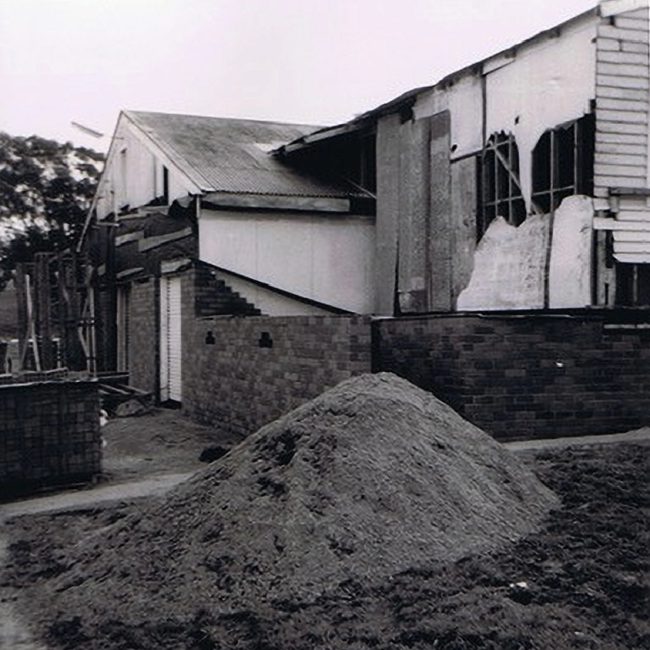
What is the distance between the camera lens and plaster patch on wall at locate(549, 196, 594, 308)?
8.93 metres

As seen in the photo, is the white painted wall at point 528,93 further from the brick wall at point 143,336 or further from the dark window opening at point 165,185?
the brick wall at point 143,336

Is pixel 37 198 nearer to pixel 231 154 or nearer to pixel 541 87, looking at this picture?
pixel 231 154

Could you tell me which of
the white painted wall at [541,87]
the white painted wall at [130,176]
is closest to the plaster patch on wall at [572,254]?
the white painted wall at [541,87]

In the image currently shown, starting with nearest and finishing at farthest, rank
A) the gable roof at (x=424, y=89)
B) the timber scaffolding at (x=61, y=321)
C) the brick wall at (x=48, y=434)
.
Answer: the brick wall at (x=48, y=434) → the gable roof at (x=424, y=89) → the timber scaffolding at (x=61, y=321)

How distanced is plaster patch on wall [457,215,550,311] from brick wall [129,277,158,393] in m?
6.30

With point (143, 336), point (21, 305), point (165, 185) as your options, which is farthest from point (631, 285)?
point (21, 305)

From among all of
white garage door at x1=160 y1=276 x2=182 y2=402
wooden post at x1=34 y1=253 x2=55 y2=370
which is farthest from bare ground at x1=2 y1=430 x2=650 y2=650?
wooden post at x1=34 y1=253 x2=55 y2=370

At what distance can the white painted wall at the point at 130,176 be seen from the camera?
15.4 m

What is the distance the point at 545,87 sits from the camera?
9.43m

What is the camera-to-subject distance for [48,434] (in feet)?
23.2

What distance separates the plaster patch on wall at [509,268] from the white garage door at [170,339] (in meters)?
5.26

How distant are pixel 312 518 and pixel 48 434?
11.6 feet

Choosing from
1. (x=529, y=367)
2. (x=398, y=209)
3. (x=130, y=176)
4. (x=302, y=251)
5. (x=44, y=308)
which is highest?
(x=130, y=176)

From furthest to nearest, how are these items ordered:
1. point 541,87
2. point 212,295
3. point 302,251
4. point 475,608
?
point 302,251
point 212,295
point 541,87
point 475,608
